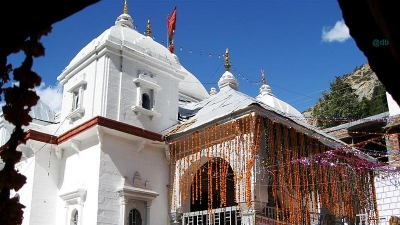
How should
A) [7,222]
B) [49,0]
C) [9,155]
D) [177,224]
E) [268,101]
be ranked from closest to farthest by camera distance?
[49,0] < [7,222] < [9,155] < [177,224] < [268,101]

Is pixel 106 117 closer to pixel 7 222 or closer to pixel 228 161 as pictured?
pixel 228 161

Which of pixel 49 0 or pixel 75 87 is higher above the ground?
pixel 75 87

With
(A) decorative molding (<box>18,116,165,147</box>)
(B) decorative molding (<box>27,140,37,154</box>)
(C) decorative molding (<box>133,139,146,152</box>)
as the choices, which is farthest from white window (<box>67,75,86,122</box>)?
(C) decorative molding (<box>133,139,146,152</box>)

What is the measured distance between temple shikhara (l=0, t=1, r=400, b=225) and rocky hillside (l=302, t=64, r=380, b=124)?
32.5 metres

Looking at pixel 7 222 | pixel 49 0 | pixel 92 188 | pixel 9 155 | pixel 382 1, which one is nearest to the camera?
pixel 382 1

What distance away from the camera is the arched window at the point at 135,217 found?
12828 millimetres

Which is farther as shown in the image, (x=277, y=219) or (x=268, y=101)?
(x=268, y=101)

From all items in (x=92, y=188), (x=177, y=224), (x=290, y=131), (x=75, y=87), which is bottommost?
(x=177, y=224)

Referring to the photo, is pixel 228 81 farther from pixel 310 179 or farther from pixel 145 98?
pixel 310 179

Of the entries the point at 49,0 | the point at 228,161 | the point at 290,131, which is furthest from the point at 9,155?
the point at 290,131

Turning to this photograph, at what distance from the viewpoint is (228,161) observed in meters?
12.1

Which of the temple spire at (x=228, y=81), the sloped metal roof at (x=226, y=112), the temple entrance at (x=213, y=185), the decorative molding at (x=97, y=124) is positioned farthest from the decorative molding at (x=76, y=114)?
the temple spire at (x=228, y=81)

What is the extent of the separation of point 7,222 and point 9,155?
55 cm

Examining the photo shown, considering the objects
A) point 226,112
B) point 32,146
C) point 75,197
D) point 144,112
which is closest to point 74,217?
point 75,197
